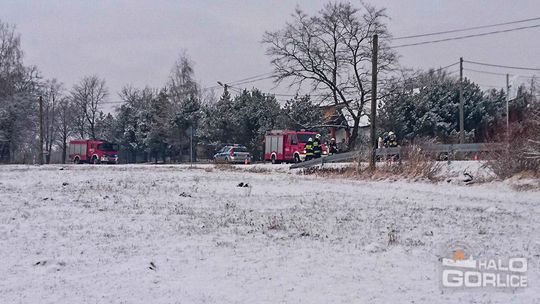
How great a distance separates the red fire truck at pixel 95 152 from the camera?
6956 cm

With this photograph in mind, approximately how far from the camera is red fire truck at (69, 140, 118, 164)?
6956cm

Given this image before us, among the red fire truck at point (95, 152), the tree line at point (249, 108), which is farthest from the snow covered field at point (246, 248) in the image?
the red fire truck at point (95, 152)

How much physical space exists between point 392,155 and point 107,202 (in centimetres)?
1448

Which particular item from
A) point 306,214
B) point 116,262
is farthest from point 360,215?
point 116,262

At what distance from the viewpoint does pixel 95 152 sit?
69.8 m

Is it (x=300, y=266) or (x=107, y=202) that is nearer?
(x=300, y=266)

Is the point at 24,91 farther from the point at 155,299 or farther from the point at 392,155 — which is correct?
the point at 155,299

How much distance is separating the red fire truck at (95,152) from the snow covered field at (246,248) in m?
55.7

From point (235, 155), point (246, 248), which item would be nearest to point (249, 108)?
point (235, 155)

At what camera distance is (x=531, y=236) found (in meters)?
9.72

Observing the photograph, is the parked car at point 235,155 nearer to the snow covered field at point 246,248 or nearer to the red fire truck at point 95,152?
the red fire truck at point 95,152

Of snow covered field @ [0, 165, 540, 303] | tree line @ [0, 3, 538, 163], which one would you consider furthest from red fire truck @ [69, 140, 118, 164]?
snow covered field @ [0, 165, 540, 303]

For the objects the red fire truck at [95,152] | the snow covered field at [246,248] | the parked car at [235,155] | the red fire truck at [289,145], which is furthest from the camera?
the red fire truck at [95,152]

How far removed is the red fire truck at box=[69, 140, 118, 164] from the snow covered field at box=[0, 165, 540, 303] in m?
55.7
